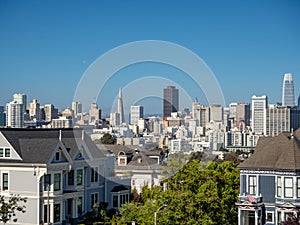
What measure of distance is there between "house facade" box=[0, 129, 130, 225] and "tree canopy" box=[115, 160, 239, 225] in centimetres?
295

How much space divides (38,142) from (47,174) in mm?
1636

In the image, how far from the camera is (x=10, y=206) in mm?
22812

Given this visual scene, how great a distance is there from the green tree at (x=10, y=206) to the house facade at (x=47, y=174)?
0.26 metres

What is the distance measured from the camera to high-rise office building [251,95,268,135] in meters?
137

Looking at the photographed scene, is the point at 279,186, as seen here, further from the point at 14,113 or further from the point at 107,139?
the point at 14,113

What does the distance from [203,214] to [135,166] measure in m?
11.0

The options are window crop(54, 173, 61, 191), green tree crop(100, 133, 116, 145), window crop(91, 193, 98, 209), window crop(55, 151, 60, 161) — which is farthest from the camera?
green tree crop(100, 133, 116, 145)

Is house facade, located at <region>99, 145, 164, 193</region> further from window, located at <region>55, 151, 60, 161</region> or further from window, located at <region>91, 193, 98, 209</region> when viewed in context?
window, located at <region>55, 151, 60, 161</region>

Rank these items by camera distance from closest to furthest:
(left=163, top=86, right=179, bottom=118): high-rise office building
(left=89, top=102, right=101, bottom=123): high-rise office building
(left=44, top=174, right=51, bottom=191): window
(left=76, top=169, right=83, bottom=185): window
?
(left=163, top=86, right=179, bottom=118): high-rise office building < (left=89, top=102, right=101, bottom=123): high-rise office building < (left=44, top=174, right=51, bottom=191): window < (left=76, top=169, right=83, bottom=185): window

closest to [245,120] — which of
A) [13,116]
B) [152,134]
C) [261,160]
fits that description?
[13,116]

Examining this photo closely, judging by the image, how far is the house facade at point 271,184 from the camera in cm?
2169

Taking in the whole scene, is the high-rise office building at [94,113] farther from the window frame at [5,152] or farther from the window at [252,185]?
the window at [252,185]

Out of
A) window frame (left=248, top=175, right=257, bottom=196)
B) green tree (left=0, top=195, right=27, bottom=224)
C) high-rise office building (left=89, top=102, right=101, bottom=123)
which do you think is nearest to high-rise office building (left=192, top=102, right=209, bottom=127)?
window frame (left=248, top=175, right=257, bottom=196)

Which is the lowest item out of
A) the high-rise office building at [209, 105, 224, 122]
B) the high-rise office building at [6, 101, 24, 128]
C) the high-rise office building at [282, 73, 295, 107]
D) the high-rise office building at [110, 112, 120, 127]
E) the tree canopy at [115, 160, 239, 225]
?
the tree canopy at [115, 160, 239, 225]
